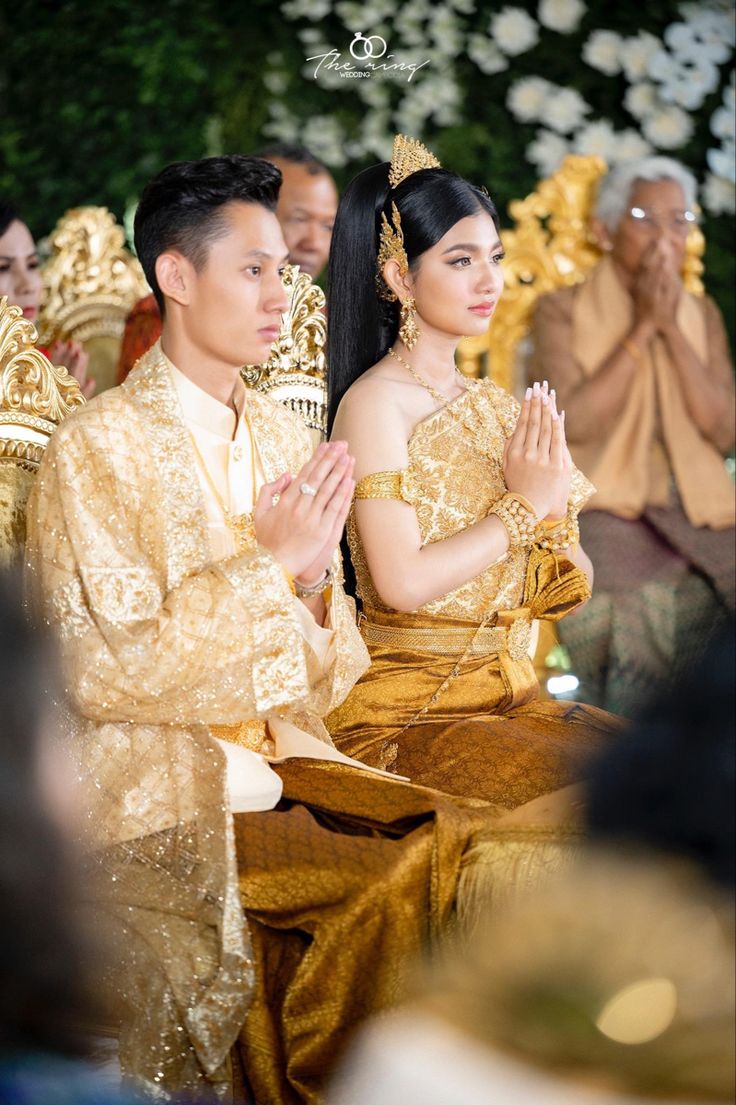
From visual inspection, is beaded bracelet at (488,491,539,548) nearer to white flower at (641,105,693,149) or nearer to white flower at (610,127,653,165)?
white flower at (610,127,653,165)

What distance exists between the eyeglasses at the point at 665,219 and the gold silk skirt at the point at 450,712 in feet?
7.55

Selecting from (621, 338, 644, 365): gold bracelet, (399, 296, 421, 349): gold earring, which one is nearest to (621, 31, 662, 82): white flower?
(621, 338, 644, 365): gold bracelet

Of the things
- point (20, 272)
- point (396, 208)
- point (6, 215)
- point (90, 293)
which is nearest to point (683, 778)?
point (396, 208)

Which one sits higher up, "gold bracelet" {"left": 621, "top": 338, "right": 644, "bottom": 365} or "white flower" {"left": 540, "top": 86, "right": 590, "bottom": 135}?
"white flower" {"left": 540, "top": 86, "right": 590, "bottom": 135}

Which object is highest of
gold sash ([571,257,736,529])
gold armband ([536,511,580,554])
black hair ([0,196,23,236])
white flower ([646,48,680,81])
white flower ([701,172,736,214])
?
black hair ([0,196,23,236])

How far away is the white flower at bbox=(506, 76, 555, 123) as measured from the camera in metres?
5.06

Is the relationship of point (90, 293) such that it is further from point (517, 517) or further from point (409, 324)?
point (517, 517)

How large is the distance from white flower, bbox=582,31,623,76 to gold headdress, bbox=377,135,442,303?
289 centimetres

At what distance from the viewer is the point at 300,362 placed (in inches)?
110

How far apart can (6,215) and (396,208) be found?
1349mm

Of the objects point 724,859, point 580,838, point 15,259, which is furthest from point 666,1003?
point 15,259

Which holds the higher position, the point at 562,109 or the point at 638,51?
the point at 638,51

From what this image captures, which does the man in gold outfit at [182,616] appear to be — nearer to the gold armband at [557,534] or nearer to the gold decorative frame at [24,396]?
the gold decorative frame at [24,396]

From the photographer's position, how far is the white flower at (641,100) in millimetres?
5102
